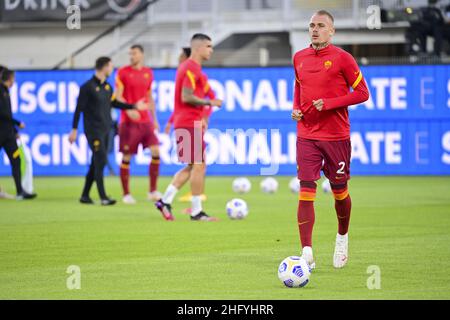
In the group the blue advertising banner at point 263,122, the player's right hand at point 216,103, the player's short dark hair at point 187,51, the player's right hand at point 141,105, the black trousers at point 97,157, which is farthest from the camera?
the blue advertising banner at point 263,122

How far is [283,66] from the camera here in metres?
27.8

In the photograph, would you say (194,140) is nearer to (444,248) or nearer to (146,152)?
(444,248)

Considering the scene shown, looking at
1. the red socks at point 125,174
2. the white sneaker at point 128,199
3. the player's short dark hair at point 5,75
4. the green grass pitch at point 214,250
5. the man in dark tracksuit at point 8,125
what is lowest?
the green grass pitch at point 214,250

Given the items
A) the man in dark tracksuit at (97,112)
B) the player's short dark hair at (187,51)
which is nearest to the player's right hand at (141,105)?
the man in dark tracksuit at (97,112)

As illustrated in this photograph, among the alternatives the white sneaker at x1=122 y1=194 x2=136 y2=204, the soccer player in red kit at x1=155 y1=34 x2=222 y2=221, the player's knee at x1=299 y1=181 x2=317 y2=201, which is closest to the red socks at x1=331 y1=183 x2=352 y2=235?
the player's knee at x1=299 y1=181 x2=317 y2=201

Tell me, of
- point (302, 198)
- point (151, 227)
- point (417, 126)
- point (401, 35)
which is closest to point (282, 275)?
point (302, 198)

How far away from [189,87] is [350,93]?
5.60m

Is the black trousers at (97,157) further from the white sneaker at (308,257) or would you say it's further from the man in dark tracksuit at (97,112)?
the white sneaker at (308,257)

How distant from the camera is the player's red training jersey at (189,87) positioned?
53.7 feet

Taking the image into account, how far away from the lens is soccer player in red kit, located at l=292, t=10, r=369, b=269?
435 inches

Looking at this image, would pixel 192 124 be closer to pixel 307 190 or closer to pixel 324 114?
pixel 324 114

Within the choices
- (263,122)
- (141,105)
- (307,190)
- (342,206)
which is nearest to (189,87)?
(141,105)

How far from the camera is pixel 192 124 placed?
16.6 metres

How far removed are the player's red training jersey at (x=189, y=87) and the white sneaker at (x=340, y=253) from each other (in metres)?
5.73
